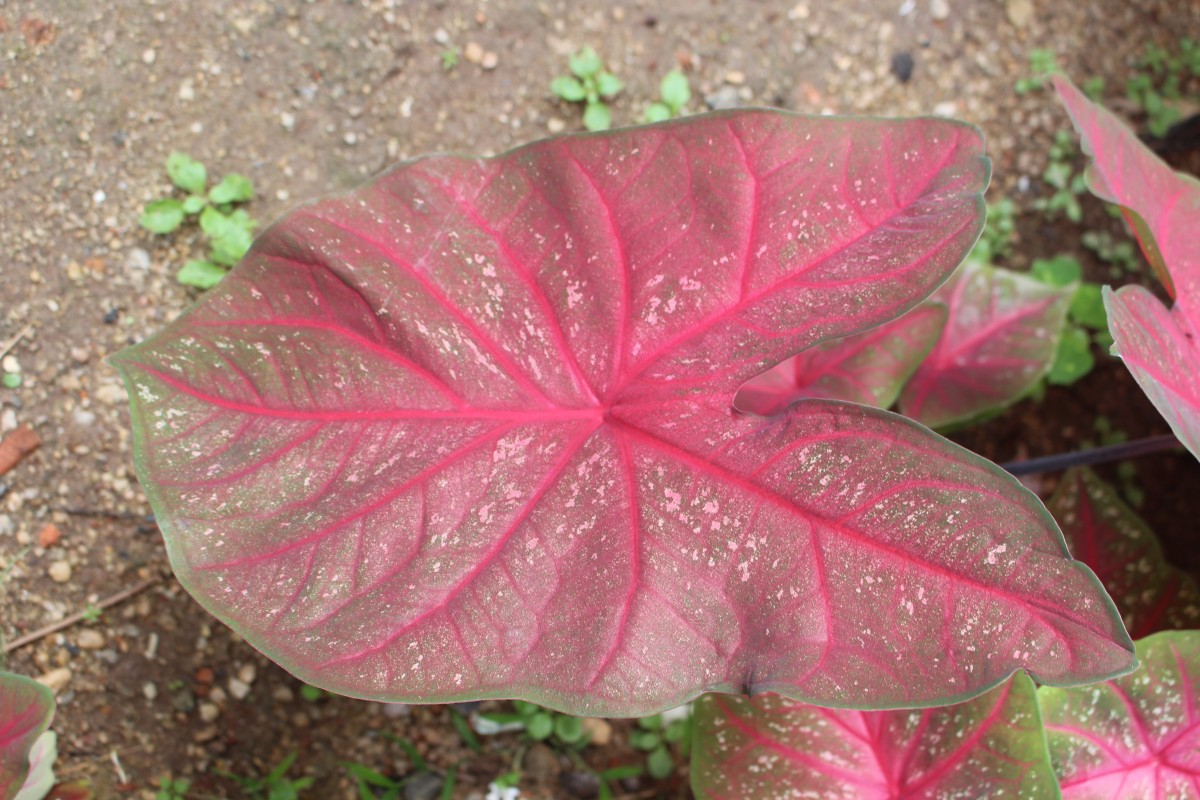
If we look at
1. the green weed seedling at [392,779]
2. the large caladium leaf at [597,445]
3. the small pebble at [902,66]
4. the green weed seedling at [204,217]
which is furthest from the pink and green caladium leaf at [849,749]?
the small pebble at [902,66]

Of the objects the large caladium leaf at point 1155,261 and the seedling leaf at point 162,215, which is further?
the seedling leaf at point 162,215

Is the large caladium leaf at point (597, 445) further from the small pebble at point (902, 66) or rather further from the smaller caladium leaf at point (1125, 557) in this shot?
the small pebble at point (902, 66)

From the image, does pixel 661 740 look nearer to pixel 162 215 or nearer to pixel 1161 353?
pixel 1161 353

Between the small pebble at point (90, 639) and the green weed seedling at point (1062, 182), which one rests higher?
the green weed seedling at point (1062, 182)

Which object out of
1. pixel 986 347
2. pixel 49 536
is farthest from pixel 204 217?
pixel 986 347

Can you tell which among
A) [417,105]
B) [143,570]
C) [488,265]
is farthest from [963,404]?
[143,570]

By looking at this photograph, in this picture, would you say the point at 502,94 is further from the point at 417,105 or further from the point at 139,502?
the point at 139,502
